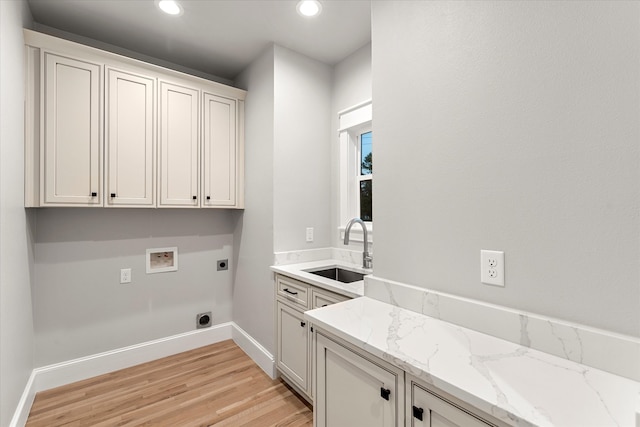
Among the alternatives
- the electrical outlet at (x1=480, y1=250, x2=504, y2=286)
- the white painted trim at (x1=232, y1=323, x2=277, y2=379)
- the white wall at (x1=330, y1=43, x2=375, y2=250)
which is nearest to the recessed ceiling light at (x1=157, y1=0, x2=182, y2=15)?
the white wall at (x1=330, y1=43, x2=375, y2=250)

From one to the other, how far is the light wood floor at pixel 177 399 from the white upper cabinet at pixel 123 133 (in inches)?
54.1

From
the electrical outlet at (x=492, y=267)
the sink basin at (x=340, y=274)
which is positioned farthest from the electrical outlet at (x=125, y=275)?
the electrical outlet at (x=492, y=267)

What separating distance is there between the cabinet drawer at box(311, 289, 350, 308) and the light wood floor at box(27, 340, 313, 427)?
2.45 ft

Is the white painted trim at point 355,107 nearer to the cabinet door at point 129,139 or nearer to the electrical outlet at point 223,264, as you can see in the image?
the cabinet door at point 129,139

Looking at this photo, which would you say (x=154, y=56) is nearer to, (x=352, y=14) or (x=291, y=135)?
(x=291, y=135)

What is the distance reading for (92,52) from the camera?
6.86 feet

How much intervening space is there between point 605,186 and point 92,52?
2.97m

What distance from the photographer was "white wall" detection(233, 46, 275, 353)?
2.42 m

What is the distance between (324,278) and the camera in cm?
192

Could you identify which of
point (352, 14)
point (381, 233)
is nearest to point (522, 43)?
point (381, 233)

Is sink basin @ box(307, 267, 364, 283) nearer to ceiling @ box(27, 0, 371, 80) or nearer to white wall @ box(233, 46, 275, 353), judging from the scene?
white wall @ box(233, 46, 275, 353)

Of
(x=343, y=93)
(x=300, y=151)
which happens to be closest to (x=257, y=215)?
(x=300, y=151)

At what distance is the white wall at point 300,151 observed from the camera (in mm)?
2393

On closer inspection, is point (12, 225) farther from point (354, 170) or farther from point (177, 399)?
point (354, 170)
